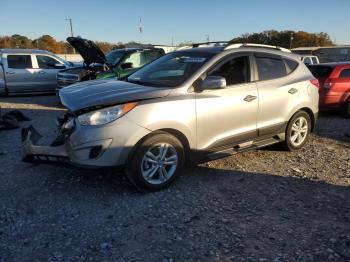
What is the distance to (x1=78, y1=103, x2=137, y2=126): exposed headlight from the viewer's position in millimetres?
4285

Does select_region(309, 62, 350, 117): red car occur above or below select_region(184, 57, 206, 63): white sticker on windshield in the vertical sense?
below

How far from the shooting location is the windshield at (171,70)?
503cm

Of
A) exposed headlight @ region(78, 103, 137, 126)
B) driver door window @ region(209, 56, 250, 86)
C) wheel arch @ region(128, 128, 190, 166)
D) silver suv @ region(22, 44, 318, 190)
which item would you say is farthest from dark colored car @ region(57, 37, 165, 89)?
exposed headlight @ region(78, 103, 137, 126)

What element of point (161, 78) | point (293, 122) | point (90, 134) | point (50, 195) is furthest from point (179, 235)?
point (293, 122)

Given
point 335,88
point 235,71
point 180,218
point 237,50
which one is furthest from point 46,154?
point 335,88

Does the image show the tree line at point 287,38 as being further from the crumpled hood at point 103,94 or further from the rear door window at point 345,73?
the crumpled hood at point 103,94

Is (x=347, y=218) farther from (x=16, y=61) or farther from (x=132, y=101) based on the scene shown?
(x=16, y=61)

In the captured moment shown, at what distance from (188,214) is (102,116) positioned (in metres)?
1.48

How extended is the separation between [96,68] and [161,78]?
6.63 m

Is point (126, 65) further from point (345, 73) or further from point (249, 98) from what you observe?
point (249, 98)

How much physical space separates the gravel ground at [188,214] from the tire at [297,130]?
0.37 meters

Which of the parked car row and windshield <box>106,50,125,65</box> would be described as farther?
windshield <box>106,50,125,65</box>

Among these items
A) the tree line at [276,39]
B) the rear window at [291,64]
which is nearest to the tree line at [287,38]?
the tree line at [276,39]

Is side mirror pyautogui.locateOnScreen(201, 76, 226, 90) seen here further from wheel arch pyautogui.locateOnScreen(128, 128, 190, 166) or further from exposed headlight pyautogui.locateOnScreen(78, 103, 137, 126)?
exposed headlight pyautogui.locateOnScreen(78, 103, 137, 126)
